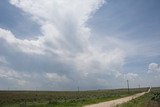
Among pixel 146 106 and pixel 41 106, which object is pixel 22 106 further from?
pixel 146 106

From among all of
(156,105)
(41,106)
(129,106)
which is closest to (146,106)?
(156,105)

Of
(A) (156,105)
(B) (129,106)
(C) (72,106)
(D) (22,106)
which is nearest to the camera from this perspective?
(A) (156,105)

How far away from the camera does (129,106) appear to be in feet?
98.4

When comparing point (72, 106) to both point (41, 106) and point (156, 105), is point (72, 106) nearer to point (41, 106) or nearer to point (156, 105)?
point (41, 106)

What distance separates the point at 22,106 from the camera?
1298 inches

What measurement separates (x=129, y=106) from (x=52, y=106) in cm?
1268

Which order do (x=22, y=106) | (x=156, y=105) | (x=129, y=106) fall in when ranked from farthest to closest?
1. (x=22, y=106)
2. (x=129, y=106)
3. (x=156, y=105)

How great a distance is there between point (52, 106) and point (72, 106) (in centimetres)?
281

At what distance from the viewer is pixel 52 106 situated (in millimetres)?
39094

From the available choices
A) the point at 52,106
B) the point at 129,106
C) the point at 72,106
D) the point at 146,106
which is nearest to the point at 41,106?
the point at 52,106

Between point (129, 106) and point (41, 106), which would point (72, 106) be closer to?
point (41, 106)

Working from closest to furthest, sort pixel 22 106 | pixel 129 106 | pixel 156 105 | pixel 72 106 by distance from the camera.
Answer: pixel 156 105, pixel 129 106, pixel 22 106, pixel 72 106

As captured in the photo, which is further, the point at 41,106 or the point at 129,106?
the point at 41,106

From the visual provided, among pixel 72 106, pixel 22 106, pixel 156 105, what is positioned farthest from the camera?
pixel 72 106
